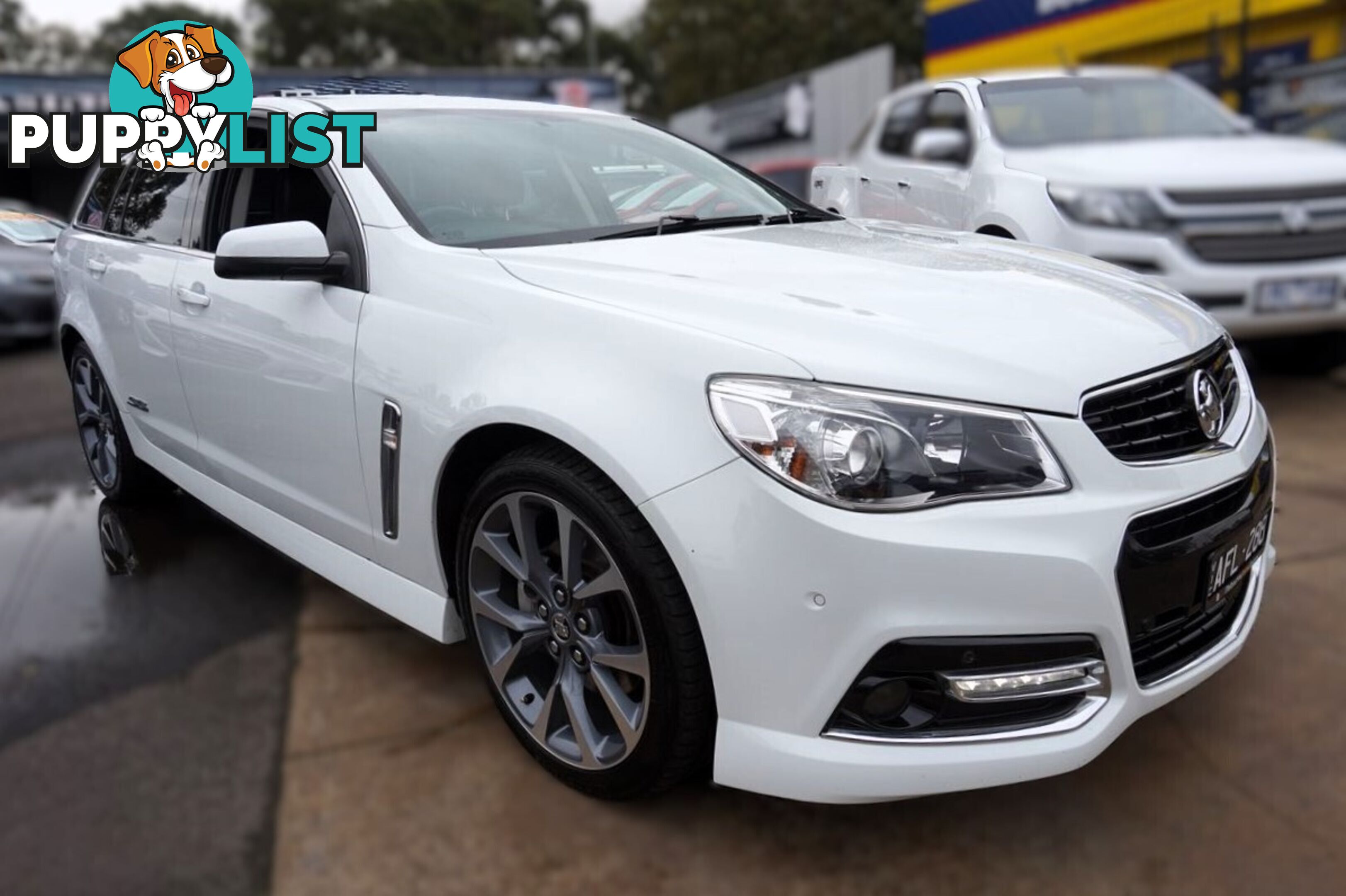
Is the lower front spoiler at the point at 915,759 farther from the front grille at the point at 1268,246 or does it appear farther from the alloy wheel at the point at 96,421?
the front grille at the point at 1268,246

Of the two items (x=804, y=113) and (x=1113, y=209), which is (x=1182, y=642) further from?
(x=804, y=113)

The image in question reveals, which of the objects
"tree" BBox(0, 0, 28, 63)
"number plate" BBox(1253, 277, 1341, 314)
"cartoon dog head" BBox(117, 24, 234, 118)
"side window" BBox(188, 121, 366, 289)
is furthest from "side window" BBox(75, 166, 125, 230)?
"tree" BBox(0, 0, 28, 63)

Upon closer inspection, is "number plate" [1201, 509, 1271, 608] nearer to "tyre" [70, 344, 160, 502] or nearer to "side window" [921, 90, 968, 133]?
"tyre" [70, 344, 160, 502]

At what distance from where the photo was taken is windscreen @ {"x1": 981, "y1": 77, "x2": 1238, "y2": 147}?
535cm

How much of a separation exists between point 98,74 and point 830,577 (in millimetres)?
25205

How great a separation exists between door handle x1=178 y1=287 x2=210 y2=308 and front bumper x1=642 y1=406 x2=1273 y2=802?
180cm

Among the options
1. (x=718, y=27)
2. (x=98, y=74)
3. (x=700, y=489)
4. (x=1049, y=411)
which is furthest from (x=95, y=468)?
(x=718, y=27)

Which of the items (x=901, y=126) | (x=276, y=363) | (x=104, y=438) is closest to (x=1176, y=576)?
(x=276, y=363)

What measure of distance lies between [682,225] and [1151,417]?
51.3 inches

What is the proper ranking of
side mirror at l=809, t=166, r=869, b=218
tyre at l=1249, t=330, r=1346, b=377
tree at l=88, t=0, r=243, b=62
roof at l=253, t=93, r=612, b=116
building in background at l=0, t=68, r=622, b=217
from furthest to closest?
tree at l=88, t=0, r=243, b=62
building in background at l=0, t=68, r=622, b=217
tyre at l=1249, t=330, r=1346, b=377
side mirror at l=809, t=166, r=869, b=218
roof at l=253, t=93, r=612, b=116

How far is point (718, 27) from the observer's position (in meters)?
38.9

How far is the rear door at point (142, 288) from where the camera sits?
3.32m

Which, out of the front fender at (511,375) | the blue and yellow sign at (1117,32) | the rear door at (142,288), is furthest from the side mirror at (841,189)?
the blue and yellow sign at (1117,32)

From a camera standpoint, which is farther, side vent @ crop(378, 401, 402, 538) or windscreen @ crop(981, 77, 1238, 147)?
windscreen @ crop(981, 77, 1238, 147)
